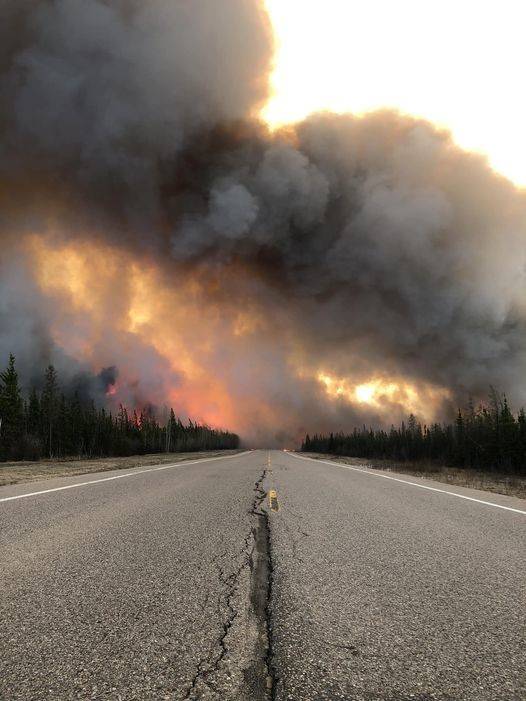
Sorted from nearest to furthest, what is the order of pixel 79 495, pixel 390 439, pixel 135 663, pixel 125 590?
pixel 135 663 < pixel 125 590 < pixel 79 495 < pixel 390 439

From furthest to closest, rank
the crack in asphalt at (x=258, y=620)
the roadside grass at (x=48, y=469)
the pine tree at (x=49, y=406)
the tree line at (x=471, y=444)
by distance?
the pine tree at (x=49, y=406), the tree line at (x=471, y=444), the roadside grass at (x=48, y=469), the crack in asphalt at (x=258, y=620)

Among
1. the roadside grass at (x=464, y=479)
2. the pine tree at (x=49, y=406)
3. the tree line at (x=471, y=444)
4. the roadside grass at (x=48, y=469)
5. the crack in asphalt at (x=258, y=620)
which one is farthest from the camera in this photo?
the pine tree at (x=49, y=406)

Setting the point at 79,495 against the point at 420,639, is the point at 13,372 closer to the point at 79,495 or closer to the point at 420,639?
the point at 79,495

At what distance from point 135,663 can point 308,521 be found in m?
4.49

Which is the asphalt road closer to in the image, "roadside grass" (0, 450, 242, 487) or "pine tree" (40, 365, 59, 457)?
"roadside grass" (0, 450, 242, 487)

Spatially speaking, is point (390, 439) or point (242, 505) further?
point (390, 439)

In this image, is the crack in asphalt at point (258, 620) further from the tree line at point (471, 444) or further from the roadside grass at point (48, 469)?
the tree line at point (471, 444)

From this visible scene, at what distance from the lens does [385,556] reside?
14.5 ft

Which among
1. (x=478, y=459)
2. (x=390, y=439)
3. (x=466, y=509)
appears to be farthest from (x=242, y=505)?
(x=390, y=439)

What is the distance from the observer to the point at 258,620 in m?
2.77

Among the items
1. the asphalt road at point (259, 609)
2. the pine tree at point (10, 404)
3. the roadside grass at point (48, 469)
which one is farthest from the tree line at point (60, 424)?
the asphalt road at point (259, 609)

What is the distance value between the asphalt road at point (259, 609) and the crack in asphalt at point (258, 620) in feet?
0.03

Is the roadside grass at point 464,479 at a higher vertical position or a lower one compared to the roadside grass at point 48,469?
lower

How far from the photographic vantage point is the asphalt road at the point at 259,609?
205cm
